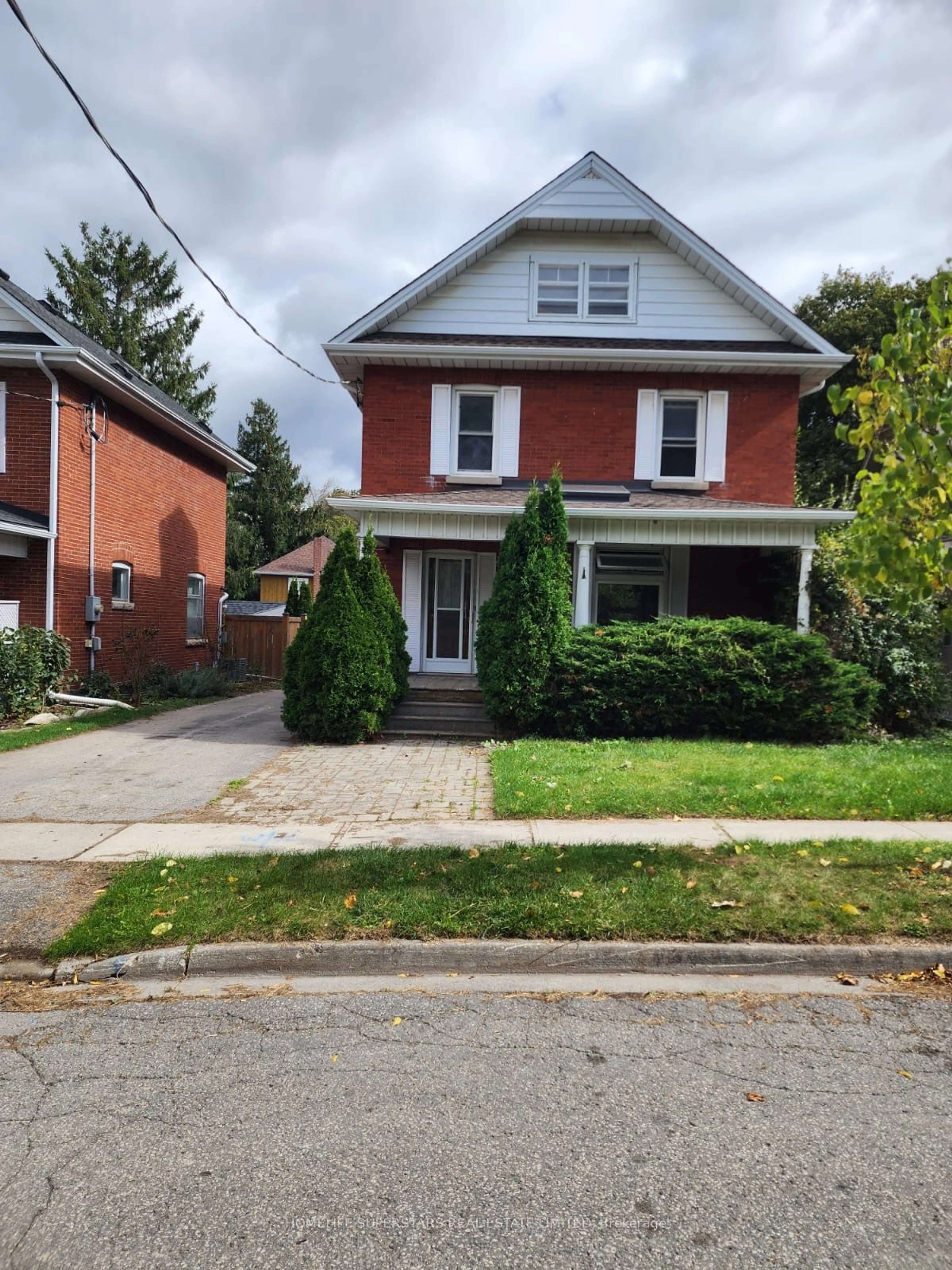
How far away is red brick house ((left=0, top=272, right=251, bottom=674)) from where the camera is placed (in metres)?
13.5

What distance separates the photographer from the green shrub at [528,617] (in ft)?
34.8

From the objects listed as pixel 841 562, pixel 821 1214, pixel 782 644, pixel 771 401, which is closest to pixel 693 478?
pixel 771 401

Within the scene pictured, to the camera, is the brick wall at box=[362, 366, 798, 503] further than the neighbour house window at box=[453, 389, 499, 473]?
No

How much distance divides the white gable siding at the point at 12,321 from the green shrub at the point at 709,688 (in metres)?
11.1

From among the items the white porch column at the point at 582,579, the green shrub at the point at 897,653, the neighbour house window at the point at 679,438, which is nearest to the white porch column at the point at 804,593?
the green shrub at the point at 897,653

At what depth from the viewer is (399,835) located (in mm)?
6223

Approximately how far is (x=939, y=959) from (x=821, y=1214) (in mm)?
2346

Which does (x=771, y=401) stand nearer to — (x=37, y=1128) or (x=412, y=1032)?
(x=412, y=1032)

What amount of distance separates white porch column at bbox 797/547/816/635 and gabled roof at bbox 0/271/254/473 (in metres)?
12.3

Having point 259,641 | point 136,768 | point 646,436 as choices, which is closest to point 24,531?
point 136,768

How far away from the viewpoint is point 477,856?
5.54 metres

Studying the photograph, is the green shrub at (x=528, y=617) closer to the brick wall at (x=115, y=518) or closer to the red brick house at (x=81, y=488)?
the red brick house at (x=81, y=488)

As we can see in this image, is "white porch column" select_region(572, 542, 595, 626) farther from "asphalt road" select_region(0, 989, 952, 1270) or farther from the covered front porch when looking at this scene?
"asphalt road" select_region(0, 989, 952, 1270)

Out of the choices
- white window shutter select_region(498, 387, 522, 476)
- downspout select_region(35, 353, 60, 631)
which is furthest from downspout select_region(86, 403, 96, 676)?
white window shutter select_region(498, 387, 522, 476)
